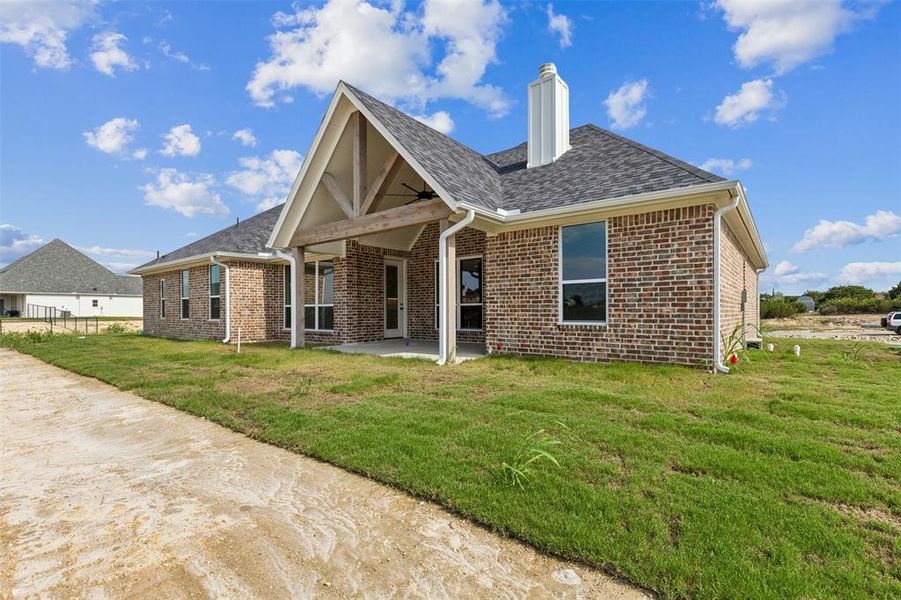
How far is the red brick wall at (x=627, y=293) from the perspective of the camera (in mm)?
6848

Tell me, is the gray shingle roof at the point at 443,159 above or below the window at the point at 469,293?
above

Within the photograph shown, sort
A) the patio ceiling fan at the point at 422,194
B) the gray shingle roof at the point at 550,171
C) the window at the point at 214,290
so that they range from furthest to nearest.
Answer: the window at the point at 214,290 → the patio ceiling fan at the point at 422,194 → the gray shingle roof at the point at 550,171

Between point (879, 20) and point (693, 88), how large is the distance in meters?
3.01

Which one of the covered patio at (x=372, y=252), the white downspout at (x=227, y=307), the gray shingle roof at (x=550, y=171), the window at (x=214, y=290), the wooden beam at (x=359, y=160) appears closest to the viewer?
the gray shingle roof at (x=550, y=171)

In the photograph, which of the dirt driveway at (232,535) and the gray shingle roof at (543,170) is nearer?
the dirt driveway at (232,535)

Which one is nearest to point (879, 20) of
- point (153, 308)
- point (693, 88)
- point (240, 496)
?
point (693, 88)

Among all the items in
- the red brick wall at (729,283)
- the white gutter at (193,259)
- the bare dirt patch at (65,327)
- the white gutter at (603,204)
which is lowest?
the bare dirt patch at (65,327)

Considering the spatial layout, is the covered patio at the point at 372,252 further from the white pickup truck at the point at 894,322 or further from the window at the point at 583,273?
the white pickup truck at the point at 894,322

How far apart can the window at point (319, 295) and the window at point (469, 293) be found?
3813 mm

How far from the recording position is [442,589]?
2.00 meters

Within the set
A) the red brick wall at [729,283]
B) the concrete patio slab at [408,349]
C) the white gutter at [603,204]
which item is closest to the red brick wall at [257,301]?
Result: the concrete patio slab at [408,349]

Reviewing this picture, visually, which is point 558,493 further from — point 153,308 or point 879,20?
point 153,308

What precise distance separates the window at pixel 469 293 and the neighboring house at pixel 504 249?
40 millimetres

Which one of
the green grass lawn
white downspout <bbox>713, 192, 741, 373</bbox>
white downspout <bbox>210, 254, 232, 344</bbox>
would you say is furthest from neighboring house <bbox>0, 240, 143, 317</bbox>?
Answer: white downspout <bbox>713, 192, 741, 373</bbox>
